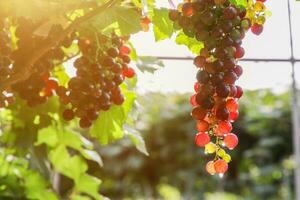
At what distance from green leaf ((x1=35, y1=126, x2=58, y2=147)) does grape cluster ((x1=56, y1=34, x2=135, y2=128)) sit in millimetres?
294

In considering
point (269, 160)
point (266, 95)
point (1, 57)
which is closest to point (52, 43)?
point (1, 57)

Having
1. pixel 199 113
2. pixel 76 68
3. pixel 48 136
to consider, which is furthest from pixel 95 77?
pixel 48 136

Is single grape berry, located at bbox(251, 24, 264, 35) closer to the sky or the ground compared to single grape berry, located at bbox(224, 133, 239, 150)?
closer to the sky

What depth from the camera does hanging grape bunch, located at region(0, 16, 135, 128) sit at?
1.12m

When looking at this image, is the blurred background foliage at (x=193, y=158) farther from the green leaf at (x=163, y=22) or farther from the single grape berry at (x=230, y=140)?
the single grape berry at (x=230, y=140)

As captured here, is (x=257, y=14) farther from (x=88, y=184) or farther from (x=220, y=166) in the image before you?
(x=88, y=184)

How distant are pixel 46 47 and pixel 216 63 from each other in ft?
1.04

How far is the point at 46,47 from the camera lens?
3.54 feet

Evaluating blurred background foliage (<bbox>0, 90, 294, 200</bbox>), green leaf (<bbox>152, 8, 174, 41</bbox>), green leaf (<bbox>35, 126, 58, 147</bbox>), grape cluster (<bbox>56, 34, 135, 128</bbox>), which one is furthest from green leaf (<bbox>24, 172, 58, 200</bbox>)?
blurred background foliage (<bbox>0, 90, 294, 200</bbox>)

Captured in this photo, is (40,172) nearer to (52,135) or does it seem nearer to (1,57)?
(52,135)

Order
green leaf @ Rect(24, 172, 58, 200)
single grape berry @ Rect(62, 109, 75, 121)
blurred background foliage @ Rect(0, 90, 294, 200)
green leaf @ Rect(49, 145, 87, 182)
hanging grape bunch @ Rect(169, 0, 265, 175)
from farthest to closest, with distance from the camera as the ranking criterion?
blurred background foliage @ Rect(0, 90, 294, 200), green leaf @ Rect(49, 145, 87, 182), green leaf @ Rect(24, 172, 58, 200), single grape berry @ Rect(62, 109, 75, 121), hanging grape bunch @ Rect(169, 0, 265, 175)

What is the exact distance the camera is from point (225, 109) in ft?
3.19

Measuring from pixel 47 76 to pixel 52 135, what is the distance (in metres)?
0.30

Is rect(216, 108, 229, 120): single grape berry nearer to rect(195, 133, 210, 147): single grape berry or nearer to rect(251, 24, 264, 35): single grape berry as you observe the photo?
rect(195, 133, 210, 147): single grape berry
